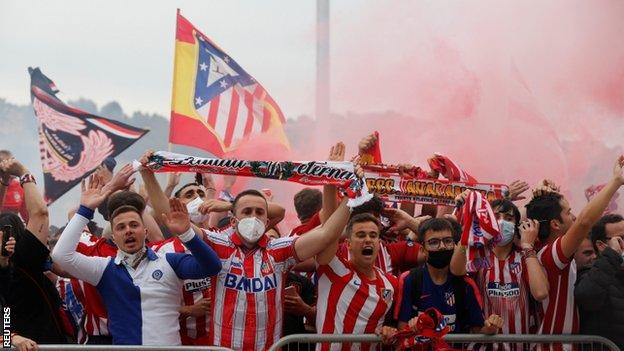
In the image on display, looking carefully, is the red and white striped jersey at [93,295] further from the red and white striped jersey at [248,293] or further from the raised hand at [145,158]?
the red and white striped jersey at [248,293]

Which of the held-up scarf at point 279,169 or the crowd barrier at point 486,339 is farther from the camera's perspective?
the held-up scarf at point 279,169

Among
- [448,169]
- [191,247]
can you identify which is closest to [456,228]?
[448,169]

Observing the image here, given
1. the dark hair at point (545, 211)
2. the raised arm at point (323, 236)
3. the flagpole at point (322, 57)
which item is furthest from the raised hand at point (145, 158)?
the flagpole at point (322, 57)

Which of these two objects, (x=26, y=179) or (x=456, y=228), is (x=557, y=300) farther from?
(x=26, y=179)

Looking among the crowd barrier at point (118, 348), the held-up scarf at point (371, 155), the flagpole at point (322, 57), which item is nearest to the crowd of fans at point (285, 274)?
the crowd barrier at point (118, 348)

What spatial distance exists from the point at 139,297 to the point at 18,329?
0.63m

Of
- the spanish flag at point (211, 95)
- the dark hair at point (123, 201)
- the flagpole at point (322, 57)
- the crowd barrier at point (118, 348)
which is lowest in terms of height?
the crowd barrier at point (118, 348)

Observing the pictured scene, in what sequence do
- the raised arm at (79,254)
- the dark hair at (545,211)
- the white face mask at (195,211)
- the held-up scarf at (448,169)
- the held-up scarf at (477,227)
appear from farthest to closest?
the held-up scarf at (448,169)
the white face mask at (195,211)
the dark hair at (545,211)
the held-up scarf at (477,227)
the raised arm at (79,254)

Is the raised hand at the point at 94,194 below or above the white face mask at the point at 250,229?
above

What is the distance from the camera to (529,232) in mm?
5852

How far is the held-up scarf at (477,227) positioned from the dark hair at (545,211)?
430 millimetres

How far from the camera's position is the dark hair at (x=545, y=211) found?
610 cm

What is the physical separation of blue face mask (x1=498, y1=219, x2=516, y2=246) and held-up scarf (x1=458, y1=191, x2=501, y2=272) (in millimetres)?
65

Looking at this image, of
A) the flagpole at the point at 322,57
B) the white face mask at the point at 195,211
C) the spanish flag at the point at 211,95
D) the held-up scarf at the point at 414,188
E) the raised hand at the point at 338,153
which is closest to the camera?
the raised hand at the point at 338,153
